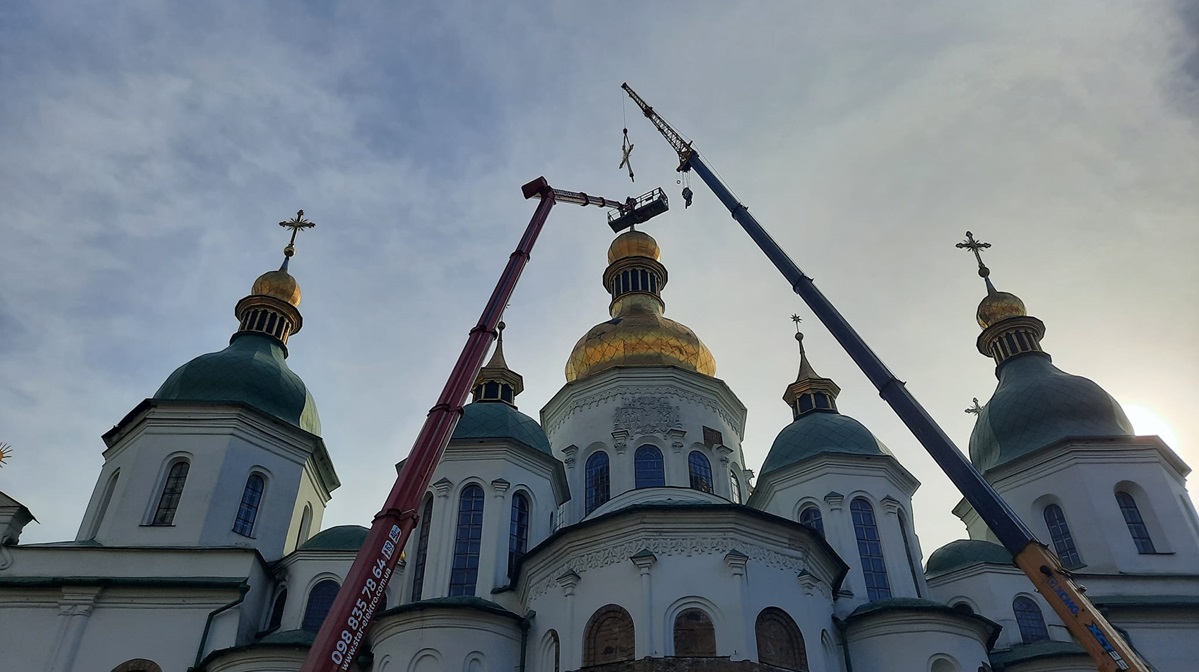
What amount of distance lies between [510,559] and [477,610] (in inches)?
130

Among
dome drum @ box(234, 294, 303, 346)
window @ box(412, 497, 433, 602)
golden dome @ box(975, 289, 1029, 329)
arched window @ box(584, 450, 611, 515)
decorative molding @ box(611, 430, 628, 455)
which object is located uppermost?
golden dome @ box(975, 289, 1029, 329)

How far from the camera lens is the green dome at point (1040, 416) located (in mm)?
26391

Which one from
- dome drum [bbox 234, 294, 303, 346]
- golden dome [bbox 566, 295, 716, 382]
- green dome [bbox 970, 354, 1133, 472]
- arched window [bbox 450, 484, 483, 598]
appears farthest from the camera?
dome drum [bbox 234, 294, 303, 346]

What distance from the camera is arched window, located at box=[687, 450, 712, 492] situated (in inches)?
984

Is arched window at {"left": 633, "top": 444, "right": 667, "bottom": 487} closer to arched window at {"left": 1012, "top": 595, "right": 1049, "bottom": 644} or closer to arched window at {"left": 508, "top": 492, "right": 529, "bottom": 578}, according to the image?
arched window at {"left": 508, "top": 492, "right": 529, "bottom": 578}

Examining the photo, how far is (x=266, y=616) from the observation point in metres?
22.5

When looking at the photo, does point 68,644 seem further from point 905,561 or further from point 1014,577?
point 1014,577

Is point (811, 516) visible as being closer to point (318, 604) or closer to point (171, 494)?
point (318, 604)

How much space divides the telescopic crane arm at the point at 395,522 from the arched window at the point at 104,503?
12.3 metres

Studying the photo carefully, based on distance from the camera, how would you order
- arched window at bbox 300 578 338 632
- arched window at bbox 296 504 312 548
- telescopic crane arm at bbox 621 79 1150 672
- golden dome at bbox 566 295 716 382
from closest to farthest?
telescopic crane arm at bbox 621 79 1150 672 < arched window at bbox 300 578 338 632 < arched window at bbox 296 504 312 548 < golden dome at bbox 566 295 716 382

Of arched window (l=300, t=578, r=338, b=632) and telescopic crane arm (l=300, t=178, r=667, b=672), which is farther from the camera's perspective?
arched window (l=300, t=578, r=338, b=632)

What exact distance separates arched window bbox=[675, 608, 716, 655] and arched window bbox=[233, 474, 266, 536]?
498 inches

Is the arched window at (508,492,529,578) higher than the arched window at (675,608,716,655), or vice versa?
the arched window at (508,492,529,578)

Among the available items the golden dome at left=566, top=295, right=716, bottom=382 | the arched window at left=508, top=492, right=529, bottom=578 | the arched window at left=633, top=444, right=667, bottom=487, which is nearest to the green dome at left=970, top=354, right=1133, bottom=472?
the golden dome at left=566, top=295, right=716, bottom=382
